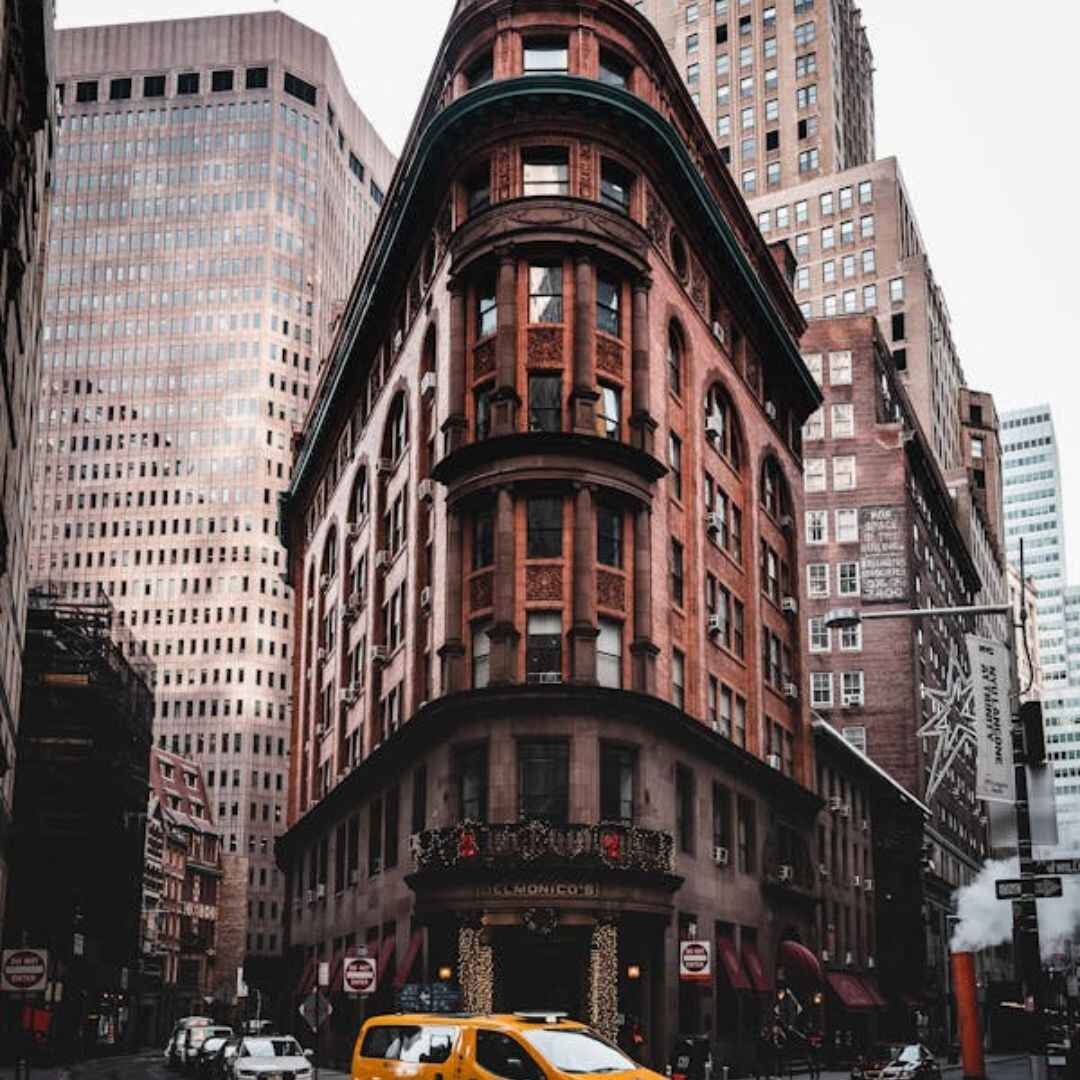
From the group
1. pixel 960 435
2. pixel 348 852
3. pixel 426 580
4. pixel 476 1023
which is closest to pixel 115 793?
pixel 348 852

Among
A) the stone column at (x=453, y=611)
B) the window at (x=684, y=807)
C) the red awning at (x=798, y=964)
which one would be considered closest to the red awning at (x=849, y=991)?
the red awning at (x=798, y=964)

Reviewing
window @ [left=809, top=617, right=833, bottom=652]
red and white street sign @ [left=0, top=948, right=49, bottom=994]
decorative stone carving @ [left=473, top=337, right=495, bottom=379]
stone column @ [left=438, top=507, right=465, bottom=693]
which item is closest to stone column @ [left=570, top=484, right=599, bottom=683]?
stone column @ [left=438, top=507, right=465, bottom=693]

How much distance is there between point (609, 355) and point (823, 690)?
47276mm

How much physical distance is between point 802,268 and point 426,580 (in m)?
83.5

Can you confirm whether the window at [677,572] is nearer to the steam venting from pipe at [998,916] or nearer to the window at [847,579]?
the steam venting from pipe at [998,916]

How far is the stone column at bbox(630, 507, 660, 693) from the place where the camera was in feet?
141

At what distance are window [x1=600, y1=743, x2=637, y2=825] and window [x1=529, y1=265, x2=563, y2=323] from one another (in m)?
12.2

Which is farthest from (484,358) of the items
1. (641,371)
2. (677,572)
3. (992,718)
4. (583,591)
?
(992,718)

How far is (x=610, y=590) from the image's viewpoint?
4300 centimetres

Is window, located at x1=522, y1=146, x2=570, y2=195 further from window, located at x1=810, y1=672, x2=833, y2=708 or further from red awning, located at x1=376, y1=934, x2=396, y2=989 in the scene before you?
window, located at x1=810, y1=672, x2=833, y2=708

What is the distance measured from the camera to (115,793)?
82688mm

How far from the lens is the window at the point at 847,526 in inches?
3551

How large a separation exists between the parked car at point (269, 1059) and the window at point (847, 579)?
55383 millimetres

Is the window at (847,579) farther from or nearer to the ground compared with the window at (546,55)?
nearer to the ground
